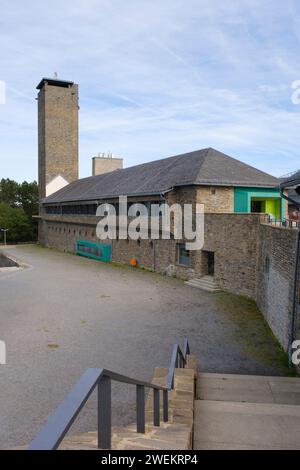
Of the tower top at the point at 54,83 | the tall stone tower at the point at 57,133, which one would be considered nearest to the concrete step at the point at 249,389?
the tall stone tower at the point at 57,133

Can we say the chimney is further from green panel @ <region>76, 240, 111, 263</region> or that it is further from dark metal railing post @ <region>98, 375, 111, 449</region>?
dark metal railing post @ <region>98, 375, 111, 449</region>

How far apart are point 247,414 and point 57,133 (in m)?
44.7

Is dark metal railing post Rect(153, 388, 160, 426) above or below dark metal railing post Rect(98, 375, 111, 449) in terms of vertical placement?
below

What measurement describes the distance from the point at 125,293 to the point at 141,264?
27.1ft

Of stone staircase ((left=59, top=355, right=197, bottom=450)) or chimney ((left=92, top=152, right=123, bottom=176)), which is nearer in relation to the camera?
stone staircase ((left=59, top=355, right=197, bottom=450))

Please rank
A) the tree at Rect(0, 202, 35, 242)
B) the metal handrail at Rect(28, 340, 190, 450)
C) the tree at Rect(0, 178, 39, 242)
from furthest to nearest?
the tree at Rect(0, 178, 39, 242) → the tree at Rect(0, 202, 35, 242) → the metal handrail at Rect(28, 340, 190, 450)

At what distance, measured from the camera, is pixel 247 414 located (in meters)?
5.89

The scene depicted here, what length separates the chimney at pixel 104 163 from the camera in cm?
5147

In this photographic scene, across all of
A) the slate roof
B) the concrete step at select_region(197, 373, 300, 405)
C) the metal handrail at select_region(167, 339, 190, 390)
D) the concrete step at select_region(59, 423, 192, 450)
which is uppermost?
the slate roof

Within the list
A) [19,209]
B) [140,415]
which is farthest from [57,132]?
[140,415]

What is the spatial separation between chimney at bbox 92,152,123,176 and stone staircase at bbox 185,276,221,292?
3245 cm

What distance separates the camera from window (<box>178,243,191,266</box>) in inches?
912

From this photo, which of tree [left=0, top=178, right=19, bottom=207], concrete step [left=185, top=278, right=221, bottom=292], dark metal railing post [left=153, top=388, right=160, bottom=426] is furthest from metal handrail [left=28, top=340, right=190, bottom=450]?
tree [left=0, top=178, right=19, bottom=207]
